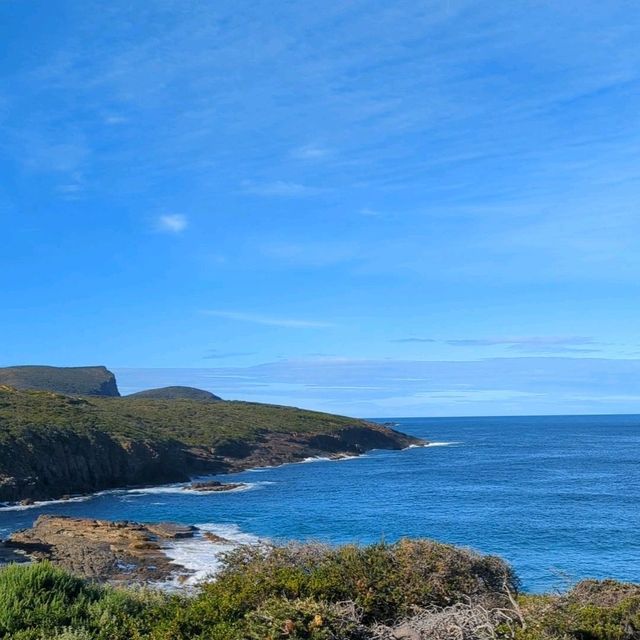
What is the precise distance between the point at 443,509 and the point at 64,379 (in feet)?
426

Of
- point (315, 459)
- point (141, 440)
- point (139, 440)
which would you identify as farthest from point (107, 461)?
point (315, 459)

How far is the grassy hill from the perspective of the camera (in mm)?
62719

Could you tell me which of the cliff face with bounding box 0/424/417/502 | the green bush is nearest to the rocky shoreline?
the cliff face with bounding box 0/424/417/502

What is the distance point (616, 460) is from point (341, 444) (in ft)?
142

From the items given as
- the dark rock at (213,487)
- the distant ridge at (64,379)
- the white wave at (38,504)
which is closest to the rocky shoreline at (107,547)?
the white wave at (38,504)

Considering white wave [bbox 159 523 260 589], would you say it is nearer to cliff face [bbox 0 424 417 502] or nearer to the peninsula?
cliff face [bbox 0 424 417 502]

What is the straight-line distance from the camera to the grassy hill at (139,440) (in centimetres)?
6272

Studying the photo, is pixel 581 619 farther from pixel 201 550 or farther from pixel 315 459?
pixel 315 459

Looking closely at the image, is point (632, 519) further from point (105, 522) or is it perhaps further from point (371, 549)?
point (371, 549)

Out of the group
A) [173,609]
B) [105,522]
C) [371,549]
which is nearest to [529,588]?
[371,549]

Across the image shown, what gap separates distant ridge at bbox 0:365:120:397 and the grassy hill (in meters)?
39.4

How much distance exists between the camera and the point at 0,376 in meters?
150

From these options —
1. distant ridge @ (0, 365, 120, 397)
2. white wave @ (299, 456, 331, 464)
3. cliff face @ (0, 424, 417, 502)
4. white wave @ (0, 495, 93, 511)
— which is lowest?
white wave @ (299, 456, 331, 464)

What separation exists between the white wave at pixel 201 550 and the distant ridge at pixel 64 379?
105 metres
